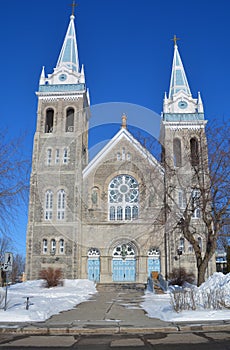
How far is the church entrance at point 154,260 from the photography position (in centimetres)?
3078

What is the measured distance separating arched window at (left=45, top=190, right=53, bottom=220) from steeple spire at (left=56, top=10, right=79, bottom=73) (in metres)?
13.9

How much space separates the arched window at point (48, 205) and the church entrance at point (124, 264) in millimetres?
6820

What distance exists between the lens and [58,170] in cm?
3288

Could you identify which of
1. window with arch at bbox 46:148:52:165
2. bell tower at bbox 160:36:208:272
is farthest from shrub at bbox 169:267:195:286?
window with arch at bbox 46:148:52:165

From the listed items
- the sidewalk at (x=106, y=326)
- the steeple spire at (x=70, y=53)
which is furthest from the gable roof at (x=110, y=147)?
the sidewalk at (x=106, y=326)

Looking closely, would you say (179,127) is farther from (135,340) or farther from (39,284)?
(135,340)

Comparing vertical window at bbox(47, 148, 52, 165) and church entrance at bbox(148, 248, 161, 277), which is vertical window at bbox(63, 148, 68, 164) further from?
church entrance at bbox(148, 248, 161, 277)

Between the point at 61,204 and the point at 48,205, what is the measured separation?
1250 mm

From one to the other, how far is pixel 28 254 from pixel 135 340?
24.0 metres

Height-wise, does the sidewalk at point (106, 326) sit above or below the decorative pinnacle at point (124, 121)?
below

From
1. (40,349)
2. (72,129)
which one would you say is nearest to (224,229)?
(40,349)

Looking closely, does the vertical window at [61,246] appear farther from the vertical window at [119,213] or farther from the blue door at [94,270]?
the vertical window at [119,213]

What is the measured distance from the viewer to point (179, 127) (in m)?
35.4

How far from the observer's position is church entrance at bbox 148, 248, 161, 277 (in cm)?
3078
